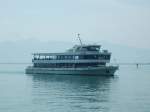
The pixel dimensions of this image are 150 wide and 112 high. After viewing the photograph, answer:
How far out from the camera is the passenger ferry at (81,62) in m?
85.8

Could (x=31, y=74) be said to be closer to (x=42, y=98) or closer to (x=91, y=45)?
(x=91, y=45)

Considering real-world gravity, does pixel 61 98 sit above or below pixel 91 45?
below

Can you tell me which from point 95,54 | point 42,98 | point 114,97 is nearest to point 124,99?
point 114,97

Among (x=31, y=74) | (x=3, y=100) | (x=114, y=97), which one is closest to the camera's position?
(x=3, y=100)

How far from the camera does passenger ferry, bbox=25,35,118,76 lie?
85750 millimetres

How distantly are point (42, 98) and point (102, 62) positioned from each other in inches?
1502

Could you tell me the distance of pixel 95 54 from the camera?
279 feet

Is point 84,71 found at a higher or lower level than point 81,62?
lower

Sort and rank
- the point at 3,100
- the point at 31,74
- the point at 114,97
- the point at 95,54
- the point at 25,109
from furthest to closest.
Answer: the point at 31,74, the point at 95,54, the point at 114,97, the point at 3,100, the point at 25,109

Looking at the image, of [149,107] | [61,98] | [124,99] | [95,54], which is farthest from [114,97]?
[95,54]

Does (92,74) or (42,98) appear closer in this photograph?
(42,98)

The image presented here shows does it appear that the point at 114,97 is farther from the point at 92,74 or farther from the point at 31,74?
Result: the point at 31,74

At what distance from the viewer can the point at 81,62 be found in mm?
87250

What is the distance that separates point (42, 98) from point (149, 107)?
41.0 ft
